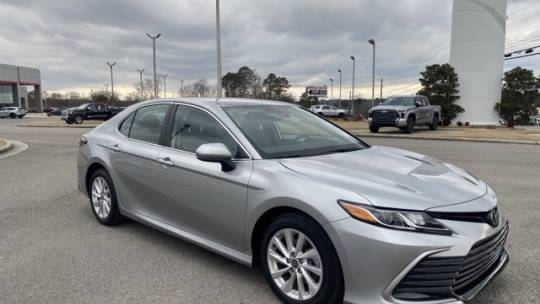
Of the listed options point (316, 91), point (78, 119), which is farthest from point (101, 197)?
point (316, 91)

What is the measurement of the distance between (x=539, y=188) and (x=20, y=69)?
279 feet

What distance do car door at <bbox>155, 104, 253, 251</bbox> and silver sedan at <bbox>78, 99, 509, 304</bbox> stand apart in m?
0.01

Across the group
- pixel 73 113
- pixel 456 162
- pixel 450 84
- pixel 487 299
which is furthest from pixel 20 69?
pixel 487 299

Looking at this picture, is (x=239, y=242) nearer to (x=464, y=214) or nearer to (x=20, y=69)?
(x=464, y=214)

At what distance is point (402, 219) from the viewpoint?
9.01 ft

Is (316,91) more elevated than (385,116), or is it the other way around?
(316,91)

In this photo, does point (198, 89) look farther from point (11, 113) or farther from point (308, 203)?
point (308, 203)

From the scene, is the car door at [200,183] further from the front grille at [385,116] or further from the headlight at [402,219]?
the front grille at [385,116]

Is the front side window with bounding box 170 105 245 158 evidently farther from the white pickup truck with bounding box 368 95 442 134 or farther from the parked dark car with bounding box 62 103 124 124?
the parked dark car with bounding box 62 103 124 124

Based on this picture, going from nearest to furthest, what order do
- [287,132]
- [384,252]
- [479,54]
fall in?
[384,252] < [287,132] < [479,54]

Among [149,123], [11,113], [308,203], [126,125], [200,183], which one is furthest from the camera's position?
[11,113]

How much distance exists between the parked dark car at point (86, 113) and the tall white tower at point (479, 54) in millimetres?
27088

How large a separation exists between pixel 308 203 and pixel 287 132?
1444mm

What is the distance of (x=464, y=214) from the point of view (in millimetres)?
2857
